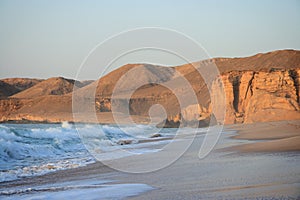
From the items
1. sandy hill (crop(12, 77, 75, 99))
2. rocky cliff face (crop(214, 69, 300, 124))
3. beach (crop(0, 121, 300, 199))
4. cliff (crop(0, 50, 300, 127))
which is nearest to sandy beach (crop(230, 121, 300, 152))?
beach (crop(0, 121, 300, 199))

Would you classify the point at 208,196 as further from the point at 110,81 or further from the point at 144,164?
the point at 110,81

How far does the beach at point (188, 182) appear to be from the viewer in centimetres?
588

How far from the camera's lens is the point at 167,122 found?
181ft

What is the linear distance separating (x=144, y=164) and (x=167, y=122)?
147ft

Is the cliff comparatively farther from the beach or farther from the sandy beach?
the beach

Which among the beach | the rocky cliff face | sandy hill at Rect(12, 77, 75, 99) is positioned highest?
sandy hill at Rect(12, 77, 75, 99)

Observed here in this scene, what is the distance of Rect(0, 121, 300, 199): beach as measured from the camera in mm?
5879

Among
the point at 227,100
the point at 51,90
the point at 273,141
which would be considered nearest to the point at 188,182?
the point at 273,141

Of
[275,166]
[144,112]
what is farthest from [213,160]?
[144,112]

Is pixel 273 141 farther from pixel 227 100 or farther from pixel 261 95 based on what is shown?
pixel 227 100

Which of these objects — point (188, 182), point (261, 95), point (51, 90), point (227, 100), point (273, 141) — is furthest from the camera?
point (51, 90)

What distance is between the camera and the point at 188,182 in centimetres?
704

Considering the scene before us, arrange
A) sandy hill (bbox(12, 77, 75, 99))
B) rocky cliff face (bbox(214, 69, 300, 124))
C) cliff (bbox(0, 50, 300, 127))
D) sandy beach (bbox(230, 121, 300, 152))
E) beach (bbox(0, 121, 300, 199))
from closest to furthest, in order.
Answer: beach (bbox(0, 121, 300, 199))
sandy beach (bbox(230, 121, 300, 152))
rocky cliff face (bbox(214, 69, 300, 124))
cliff (bbox(0, 50, 300, 127))
sandy hill (bbox(12, 77, 75, 99))

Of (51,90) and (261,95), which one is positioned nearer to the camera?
(261,95)
